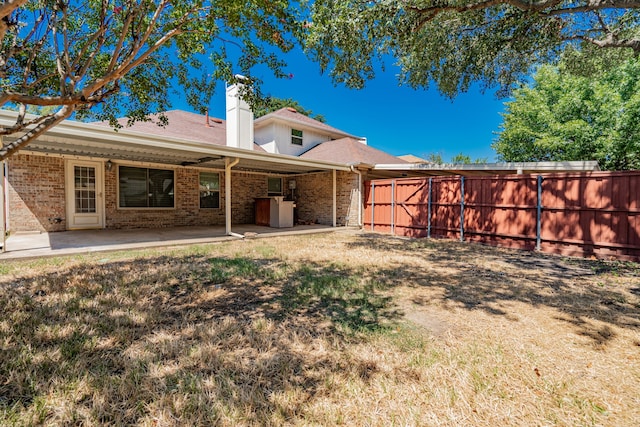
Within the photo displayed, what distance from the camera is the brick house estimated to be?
792 centimetres

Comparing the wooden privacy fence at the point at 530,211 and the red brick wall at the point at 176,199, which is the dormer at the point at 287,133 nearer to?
the red brick wall at the point at 176,199

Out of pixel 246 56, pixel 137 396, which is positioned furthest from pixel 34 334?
pixel 246 56

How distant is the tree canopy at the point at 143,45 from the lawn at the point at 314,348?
7.70 feet

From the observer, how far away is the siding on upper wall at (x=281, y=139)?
15094 millimetres

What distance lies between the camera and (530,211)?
750cm

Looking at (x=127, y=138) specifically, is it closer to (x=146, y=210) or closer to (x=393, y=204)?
(x=146, y=210)

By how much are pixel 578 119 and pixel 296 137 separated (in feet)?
47.0

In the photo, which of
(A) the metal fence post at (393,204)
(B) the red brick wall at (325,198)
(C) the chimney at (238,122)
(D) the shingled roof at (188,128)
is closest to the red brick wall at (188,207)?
(C) the chimney at (238,122)

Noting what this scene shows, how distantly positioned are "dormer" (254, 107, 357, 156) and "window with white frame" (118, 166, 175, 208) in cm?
552

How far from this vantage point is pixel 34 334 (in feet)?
8.63

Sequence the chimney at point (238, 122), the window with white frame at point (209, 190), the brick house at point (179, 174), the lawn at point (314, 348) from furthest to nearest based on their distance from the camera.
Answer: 1. the window with white frame at point (209, 190)
2. the chimney at point (238, 122)
3. the brick house at point (179, 174)
4. the lawn at point (314, 348)

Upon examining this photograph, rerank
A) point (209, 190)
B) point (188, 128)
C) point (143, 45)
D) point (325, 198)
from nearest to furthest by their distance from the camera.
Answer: point (143, 45), point (209, 190), point (325, 198), point (188, 128)

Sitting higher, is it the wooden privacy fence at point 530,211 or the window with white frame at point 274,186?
the window with white frame at point 274,186

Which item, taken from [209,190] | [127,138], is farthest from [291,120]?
[127,138]
